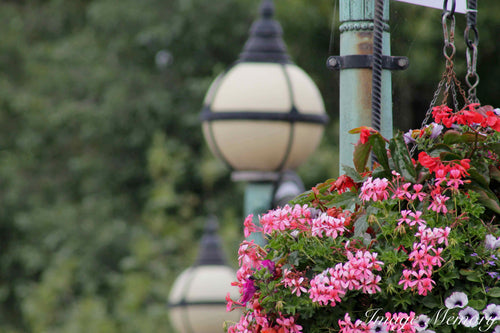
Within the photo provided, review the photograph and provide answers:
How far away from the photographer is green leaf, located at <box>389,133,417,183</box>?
73.3 inches

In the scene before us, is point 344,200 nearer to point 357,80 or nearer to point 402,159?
point 402,159

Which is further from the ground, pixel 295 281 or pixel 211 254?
pixel 295 281

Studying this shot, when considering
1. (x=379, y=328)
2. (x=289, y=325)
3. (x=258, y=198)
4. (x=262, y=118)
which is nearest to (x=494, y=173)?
(x=379, y=328)

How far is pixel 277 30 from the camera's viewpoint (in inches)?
181

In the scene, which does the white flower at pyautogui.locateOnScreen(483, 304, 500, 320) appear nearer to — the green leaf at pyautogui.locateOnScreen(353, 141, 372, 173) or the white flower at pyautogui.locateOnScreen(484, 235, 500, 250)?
the white flower at pyautogui.locateOnScreen(484, 235, 500, 250)

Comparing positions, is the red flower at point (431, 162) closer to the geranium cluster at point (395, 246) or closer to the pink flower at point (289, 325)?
the geranium cluster at point (395, 246)

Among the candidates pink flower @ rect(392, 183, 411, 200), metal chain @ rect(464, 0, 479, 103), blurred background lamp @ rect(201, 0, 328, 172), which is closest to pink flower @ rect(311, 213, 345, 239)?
pink flower @ rect(392, 183, 411, 200)

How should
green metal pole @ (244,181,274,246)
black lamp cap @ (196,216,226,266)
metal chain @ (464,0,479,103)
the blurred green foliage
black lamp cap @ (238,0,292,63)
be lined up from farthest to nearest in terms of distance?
the blurred green foliage
black lamp cap @ (196,216,226,266)
black lamp cap @ (238,0,292,63)
green metal pole @ (244,181,274,246)
metal chain @ (464,0,479,103)

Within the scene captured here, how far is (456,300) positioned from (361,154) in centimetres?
43

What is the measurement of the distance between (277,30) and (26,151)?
10885 millimetres

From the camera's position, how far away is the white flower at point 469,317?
1.66 metres

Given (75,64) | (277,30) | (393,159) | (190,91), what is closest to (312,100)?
(277,30)

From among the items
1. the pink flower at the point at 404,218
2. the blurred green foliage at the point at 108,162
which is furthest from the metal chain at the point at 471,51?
the blurred green foliage at the point at 108,162

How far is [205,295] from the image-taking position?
19.0 ft
